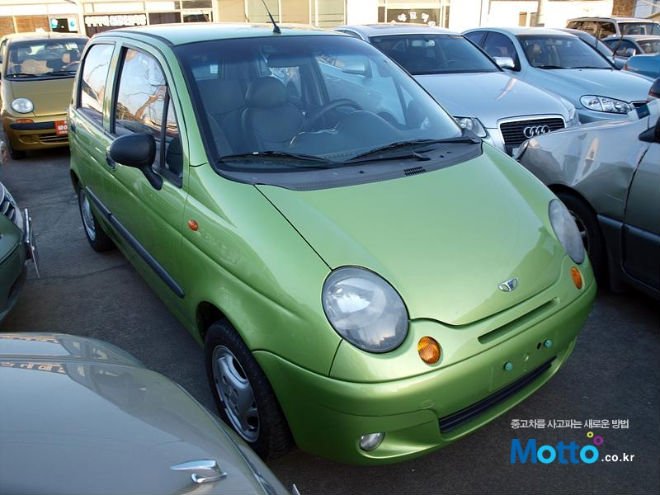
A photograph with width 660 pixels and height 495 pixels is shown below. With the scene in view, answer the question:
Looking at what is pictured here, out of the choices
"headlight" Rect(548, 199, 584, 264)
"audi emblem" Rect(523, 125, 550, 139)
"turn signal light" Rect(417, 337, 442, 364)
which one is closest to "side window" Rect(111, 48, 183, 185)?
"turn signal light" Rect(417, 337, 442, 364)

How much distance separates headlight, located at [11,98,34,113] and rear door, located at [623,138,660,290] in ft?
24.5

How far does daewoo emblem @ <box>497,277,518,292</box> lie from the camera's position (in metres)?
2.16

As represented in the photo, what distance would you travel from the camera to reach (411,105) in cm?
321

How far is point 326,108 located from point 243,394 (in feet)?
4.93

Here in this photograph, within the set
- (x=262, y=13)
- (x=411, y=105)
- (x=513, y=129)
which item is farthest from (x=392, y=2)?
(x=411, y=105)

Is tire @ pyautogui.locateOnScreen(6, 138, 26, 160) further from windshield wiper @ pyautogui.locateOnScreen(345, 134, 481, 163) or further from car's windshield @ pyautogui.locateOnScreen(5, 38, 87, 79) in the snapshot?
windshield wiper @ pyautogui.locateOnScreen(345, 134, 481, 163)

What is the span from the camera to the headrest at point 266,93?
2.86 metres

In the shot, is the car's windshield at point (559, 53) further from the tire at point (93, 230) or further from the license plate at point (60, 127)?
the license plate at point (60, 127)

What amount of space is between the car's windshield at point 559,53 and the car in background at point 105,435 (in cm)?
726

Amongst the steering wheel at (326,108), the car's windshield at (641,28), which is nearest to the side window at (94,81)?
the steering wheel at (326,108)

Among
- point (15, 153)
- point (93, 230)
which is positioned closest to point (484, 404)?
point (93, 230)

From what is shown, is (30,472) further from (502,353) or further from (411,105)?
(411,105)

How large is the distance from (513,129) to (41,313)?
4271mm

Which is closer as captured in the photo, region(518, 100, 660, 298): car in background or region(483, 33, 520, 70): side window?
region(518, 100, 660, 298): car in background
